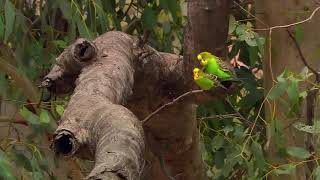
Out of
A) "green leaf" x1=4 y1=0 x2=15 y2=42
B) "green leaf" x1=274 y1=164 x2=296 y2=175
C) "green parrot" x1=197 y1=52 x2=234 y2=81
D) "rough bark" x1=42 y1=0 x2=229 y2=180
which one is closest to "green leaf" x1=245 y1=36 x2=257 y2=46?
"rough bark" x1=42 y1=0 x2=229 y2=180

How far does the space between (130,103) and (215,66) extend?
392 millimetres

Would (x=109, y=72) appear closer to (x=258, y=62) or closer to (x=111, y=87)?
(x=111, y=87)

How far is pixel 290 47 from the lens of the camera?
1.39 metres

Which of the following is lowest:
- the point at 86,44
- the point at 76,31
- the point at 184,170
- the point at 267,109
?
the point at 184,170

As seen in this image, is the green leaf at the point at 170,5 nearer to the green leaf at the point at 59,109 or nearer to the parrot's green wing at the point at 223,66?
the green leaf at the point at 59,109

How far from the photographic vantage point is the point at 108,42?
108cm

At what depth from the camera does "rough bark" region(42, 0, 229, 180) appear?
62 cm

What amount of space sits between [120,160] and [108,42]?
53 cm

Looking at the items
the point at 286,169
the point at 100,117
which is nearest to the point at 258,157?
the point at 286,169

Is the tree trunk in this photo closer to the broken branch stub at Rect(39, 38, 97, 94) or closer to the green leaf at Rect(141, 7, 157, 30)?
the green leaf at Rect(141, 7, 157, 30)

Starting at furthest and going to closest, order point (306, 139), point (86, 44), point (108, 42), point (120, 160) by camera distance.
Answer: point (306, 139) < point (108, 42) < point (86, 44) < point (120, 160)

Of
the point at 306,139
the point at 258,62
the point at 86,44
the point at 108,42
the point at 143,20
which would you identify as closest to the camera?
the point at 86,44

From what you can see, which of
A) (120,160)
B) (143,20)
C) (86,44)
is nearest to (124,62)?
(86,44)

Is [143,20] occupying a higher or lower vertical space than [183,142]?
higher
